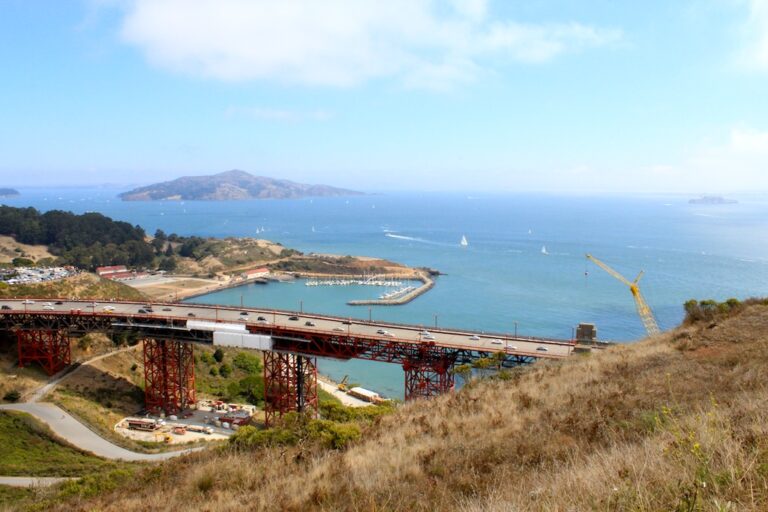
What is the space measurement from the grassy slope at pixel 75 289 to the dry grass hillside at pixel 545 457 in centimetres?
3559

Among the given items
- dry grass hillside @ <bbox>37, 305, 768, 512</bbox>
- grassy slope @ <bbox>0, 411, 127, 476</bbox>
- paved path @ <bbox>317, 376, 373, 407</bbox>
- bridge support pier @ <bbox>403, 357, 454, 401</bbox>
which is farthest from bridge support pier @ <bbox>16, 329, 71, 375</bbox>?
dry grass hillside @ <bbox>37, 305, 768, 512</bbox>

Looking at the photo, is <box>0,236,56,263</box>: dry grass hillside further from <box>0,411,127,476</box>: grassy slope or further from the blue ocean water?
<box>0,411,127,476</box>: grassy slope

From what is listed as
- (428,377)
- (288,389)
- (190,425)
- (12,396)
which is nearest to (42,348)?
(12,396)

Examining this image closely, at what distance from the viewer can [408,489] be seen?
5.25 metres

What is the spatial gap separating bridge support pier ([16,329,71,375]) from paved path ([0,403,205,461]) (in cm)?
438

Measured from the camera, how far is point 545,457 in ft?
18.9

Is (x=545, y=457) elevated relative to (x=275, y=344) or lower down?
elevated

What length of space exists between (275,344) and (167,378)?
6.88 metres

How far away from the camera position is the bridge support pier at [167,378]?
90.5ft

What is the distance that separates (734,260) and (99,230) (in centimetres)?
10338

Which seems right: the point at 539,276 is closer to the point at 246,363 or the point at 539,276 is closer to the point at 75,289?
the point at 246,363

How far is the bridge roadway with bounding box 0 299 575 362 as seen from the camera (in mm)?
23688

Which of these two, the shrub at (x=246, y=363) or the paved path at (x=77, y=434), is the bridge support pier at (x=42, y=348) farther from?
the shrub at (x=246, y=363)

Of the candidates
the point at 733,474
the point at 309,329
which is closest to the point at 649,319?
the point at 309,329
